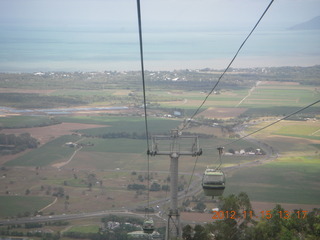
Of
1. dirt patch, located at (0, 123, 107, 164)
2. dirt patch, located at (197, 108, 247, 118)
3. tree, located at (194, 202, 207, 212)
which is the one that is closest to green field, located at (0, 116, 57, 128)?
dirt patch, located at (0, 123, 107, 164)

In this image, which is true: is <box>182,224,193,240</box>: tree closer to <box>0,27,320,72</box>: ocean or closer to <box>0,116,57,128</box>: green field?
<box>0,116,57,128</box>: green field

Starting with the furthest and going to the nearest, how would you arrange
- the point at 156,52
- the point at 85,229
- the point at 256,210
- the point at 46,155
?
the point at 156,52 → the point at 46,155 → the point at 85,229 → the point at 256,210

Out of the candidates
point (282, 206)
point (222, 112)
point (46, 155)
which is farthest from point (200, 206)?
point (222, 112)

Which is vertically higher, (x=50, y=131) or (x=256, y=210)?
(x=50, y=131)

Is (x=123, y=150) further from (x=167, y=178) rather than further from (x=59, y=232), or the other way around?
(x=59, y=232)

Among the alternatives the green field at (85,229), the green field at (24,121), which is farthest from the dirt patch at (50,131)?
the green field at (85,229)

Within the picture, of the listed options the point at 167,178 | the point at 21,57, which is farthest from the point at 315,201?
the point at 21,57

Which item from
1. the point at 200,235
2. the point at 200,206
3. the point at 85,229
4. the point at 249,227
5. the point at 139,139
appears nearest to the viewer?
the point at 200,235

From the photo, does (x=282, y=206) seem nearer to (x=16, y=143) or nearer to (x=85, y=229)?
(x=85, y=229)
